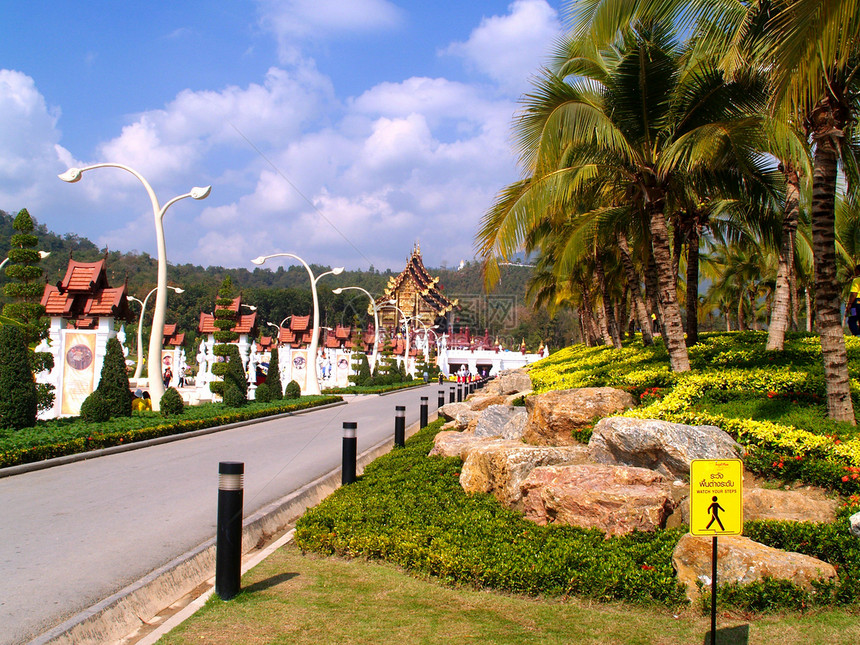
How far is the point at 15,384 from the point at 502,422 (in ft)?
30.7

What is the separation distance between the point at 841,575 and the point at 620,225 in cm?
1391

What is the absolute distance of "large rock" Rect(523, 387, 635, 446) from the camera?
928 cm

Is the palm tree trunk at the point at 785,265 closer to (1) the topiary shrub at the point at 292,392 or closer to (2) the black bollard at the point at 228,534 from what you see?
(2) the black bollard at the point at 228,534

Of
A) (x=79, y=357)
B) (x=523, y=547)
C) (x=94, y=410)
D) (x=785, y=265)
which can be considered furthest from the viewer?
(x=79, y=357)

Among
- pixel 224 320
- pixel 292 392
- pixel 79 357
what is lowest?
pixel 292 392

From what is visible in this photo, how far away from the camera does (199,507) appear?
8.00 metres

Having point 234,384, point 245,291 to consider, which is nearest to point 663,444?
point 234,384

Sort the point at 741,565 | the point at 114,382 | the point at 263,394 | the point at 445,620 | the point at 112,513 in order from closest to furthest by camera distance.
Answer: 1. the point at 445,620
2. the point at 741,565
3. the point at 112,513
4. the point at 114,382
5. the point at 263,394

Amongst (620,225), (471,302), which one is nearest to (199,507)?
(620,225)

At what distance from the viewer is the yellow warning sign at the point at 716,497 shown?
3732mm

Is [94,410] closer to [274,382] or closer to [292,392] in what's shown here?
[274,382]

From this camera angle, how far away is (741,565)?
4.50 meters

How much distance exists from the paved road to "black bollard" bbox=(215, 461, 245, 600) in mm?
977

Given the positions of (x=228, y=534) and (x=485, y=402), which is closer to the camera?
(x=228, y=534)
